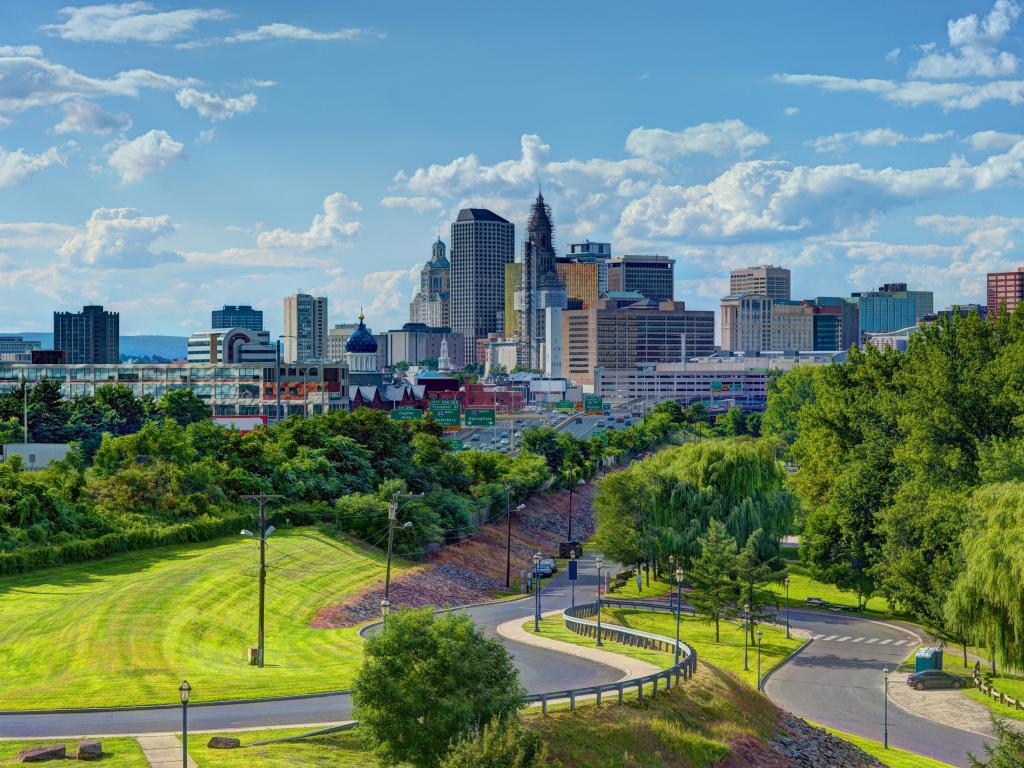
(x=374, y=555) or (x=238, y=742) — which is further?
(x=374, y=555)

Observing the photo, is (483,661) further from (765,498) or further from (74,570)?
(765,498)

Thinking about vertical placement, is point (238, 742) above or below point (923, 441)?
below

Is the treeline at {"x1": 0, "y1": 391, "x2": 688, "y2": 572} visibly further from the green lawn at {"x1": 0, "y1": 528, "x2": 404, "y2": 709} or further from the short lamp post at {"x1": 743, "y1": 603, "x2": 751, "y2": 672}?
the short lamp post at {"x1": 743, "y1": 603, "x2": 751, "y2": 672}

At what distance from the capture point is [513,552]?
100500mm

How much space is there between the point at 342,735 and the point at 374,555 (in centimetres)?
4622

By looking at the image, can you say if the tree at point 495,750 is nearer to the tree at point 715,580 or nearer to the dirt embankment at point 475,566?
the dirt embankment at point 475,566

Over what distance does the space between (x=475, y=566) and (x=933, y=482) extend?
104 feet

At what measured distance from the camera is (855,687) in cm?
6225

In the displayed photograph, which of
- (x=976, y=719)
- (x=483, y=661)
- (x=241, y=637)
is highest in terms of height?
(x=483, y=661)

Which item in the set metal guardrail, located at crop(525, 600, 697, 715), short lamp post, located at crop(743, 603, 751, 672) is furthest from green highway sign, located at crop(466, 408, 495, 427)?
short lamp post, located at crop(743, 603, 751, 672)

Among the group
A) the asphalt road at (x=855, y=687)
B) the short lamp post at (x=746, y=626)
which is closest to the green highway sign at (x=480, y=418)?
the asphalt road at (x=855, y=687)

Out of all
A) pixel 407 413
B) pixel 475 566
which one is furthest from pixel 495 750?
pixel 407 413

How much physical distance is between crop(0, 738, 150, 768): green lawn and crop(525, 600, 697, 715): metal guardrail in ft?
41.8

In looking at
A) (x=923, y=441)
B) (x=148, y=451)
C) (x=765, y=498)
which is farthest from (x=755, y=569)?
(x=148, y=451)
